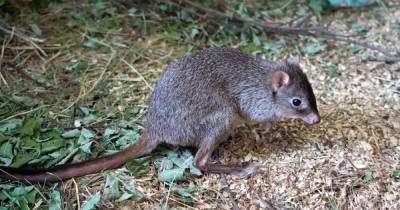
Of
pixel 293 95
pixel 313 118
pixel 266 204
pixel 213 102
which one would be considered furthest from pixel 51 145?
pixel 313 118

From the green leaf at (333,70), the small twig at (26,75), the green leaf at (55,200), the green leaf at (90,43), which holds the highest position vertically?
the green leaf at (333,70)

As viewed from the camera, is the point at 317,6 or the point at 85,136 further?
the point at 317,6

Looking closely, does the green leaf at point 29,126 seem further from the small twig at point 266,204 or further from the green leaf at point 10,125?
the small twig at point 266,204

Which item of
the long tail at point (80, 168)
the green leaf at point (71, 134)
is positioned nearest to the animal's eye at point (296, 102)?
the long tail at point (80, 168)

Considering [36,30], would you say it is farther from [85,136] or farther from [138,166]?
[138,166]

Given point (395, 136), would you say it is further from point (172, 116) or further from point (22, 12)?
point (22, 12)

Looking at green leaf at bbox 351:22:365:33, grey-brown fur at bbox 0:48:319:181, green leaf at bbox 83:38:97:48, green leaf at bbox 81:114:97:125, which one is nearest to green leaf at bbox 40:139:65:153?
green leaf at bbox 81:114:97:125
